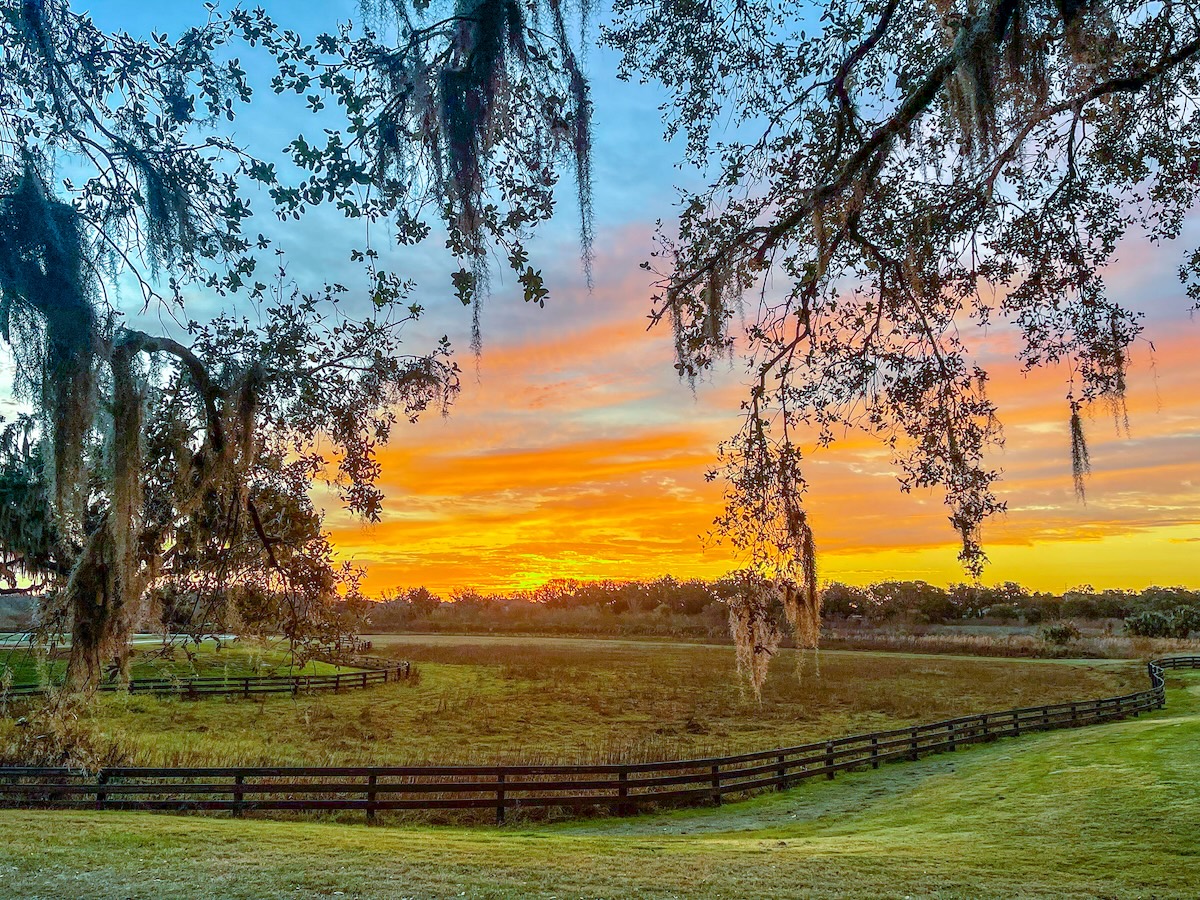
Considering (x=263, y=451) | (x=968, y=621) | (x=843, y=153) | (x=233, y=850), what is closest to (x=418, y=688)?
(x=233, y=850)

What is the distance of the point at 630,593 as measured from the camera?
129m

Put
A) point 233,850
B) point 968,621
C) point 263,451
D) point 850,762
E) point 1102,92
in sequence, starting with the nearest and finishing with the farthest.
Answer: point 1102,92
point 263,451
point 233,850
point 850,762
point 968,621

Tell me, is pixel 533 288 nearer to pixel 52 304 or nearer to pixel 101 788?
pixel 52 304

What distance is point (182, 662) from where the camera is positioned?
135 feet

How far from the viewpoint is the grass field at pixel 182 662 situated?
803 centimetres

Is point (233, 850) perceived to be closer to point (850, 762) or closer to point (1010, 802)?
point (1010, 802)

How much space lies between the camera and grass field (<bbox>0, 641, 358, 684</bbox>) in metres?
8.03

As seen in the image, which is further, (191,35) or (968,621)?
(968,621)

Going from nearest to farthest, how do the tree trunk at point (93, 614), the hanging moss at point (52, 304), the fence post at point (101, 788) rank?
the hanging moss at point (52, 304), the tree trunk at point (93, 614), the fence post at point (101, 788)

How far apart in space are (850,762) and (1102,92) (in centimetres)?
1707

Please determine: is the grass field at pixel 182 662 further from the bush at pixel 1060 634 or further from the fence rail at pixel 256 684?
the bush at pixel 1060 634

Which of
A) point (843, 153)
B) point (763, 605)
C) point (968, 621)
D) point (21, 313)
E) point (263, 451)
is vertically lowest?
point (968, 621)

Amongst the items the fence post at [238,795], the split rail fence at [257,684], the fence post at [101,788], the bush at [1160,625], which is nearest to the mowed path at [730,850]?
the fence post at [238,795]

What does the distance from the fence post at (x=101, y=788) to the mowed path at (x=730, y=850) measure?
103cm
